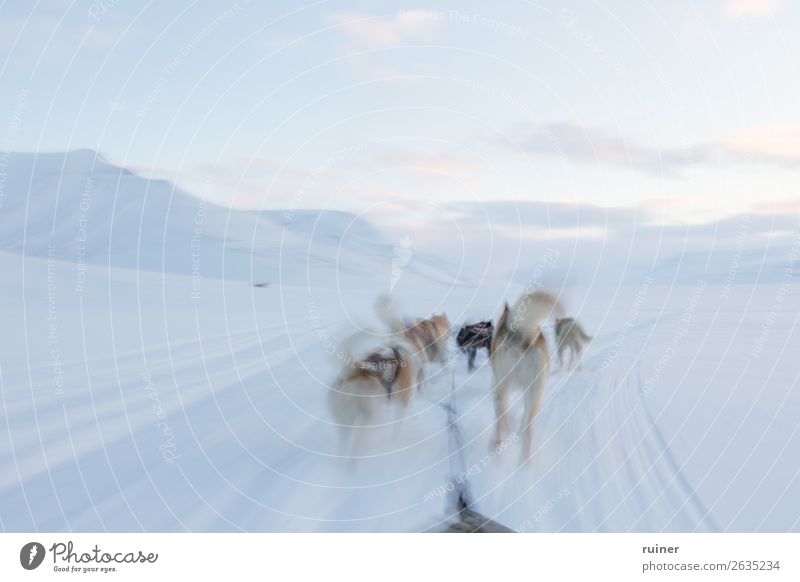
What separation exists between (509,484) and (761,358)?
14.2 feet

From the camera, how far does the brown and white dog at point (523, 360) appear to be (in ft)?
24.5

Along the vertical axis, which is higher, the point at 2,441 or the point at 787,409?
the point at 787,409

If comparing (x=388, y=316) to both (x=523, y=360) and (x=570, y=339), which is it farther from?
(x=570, y=339)

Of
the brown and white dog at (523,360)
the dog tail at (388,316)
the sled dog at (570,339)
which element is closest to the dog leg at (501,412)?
the brown and white dog at (523,360)

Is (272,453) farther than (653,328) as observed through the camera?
No

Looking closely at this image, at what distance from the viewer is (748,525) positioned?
6910mm

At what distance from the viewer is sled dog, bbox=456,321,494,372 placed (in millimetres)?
8750

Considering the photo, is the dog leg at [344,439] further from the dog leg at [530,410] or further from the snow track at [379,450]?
the dog leg at [530,410]

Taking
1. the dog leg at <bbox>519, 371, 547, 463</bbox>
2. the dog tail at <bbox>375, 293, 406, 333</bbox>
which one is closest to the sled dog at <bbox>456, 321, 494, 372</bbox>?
the dog tail at <bbox>375, 293, 406, 333</bbox>

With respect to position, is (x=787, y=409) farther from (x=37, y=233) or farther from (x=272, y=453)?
(x=37, y=233)
